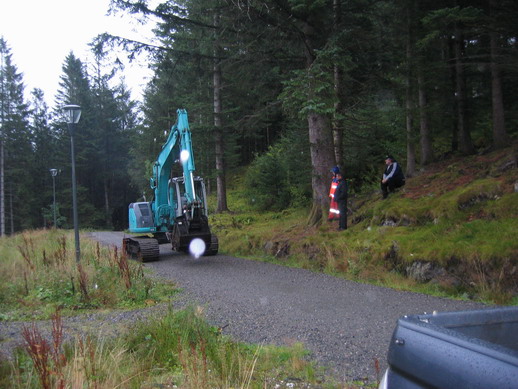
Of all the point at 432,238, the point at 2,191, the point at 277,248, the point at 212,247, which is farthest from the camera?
the point at 2,191

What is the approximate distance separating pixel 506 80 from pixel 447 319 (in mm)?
15868

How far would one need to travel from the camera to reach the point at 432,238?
342 inches

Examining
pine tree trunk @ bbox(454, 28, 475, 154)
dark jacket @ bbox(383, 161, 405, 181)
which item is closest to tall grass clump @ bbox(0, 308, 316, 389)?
dark jacket @ bbox(383, 161, 405, 181)

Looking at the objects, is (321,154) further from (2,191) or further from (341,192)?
(2,191)

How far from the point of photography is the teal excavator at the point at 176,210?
12039 mm

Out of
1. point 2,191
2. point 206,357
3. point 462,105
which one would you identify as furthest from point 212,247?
point 2,191

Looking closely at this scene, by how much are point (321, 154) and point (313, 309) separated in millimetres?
6885

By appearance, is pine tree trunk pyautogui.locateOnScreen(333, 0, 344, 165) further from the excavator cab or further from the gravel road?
the gravel road

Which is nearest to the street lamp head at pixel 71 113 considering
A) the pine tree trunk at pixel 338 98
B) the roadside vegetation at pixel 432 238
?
the roadside vegetation at pixel 432 238

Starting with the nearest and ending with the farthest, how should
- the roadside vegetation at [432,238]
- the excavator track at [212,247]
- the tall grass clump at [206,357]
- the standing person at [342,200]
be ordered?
the tall grass clump at [206,357] < the roadside vegetation at [432,238] < the standing person at [342,200] < the excavator track at [212,247]

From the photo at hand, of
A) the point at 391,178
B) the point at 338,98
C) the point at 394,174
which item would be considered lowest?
the point at 391,178

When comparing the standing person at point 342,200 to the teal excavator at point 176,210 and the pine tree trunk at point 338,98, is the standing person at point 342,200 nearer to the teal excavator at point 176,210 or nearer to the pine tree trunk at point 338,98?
the pine tree trunk at point 338,98

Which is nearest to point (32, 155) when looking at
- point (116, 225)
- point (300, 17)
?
point (116, 225)

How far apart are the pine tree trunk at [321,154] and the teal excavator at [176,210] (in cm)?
360
